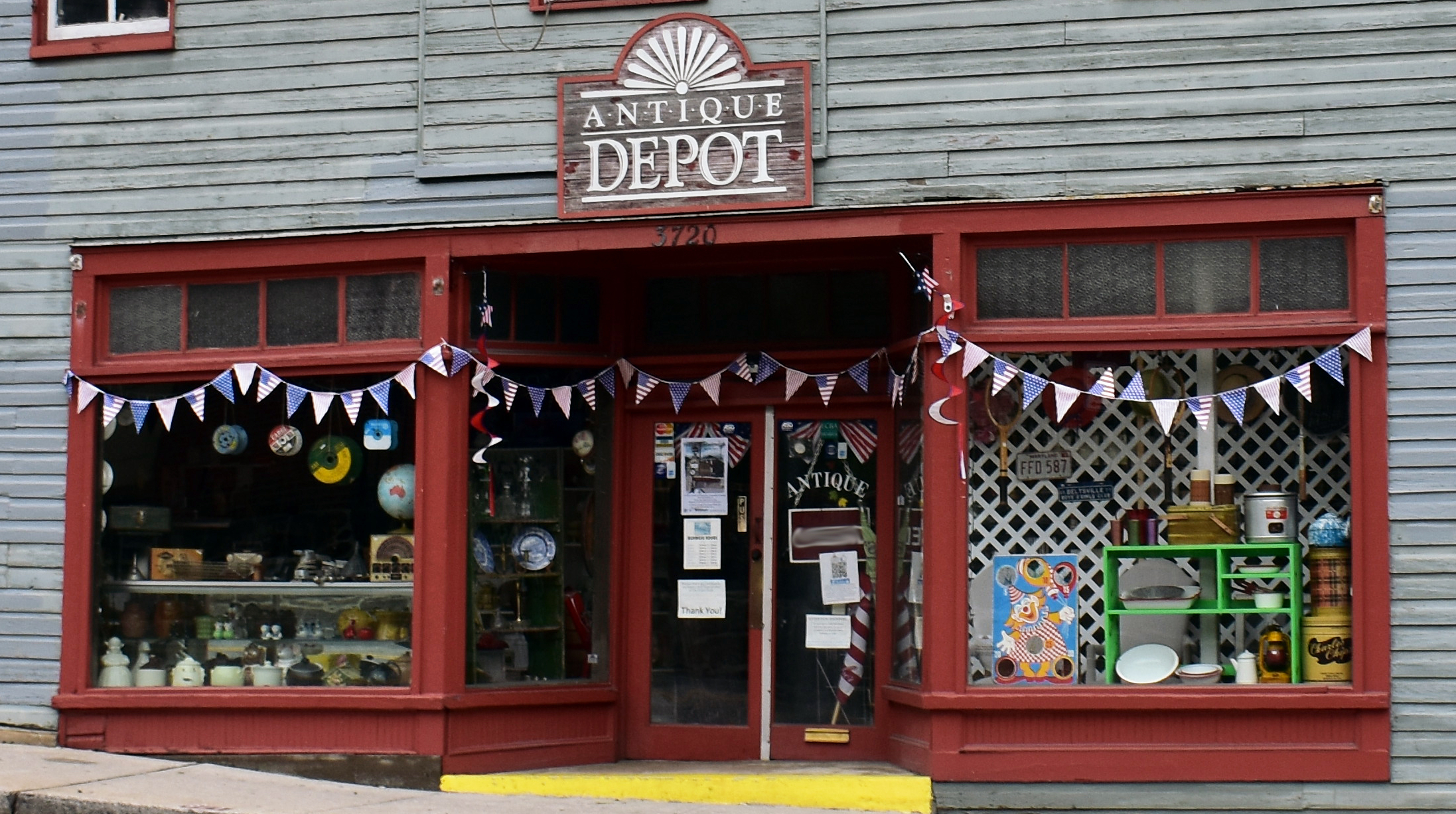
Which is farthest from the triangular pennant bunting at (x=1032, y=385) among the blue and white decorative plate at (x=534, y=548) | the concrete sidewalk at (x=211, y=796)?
the blue and white decorative plate at (x=534, y=548)

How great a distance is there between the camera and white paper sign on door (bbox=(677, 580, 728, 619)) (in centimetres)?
982

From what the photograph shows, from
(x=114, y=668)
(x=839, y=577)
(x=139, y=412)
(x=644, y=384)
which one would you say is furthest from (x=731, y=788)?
(x=139, y=412)

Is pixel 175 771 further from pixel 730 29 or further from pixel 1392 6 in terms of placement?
pixel 1392 6

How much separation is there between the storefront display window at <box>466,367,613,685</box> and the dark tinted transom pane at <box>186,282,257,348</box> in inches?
58.2

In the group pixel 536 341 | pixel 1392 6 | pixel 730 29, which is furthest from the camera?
pixel 536 341

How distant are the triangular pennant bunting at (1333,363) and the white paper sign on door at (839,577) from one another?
2.90 m

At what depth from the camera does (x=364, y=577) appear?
945cm

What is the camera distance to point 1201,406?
337 inches

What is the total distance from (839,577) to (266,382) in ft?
11.8

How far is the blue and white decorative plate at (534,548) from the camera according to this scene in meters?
9.66

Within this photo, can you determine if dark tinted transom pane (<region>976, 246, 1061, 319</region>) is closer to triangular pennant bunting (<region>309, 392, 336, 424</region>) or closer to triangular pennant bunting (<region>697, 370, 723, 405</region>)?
triangular pennant bunting (<region>697, 370, 723, 405</region>)

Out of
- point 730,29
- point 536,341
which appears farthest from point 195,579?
A: point 730,29

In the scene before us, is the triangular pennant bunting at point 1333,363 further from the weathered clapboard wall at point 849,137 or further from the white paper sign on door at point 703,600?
the white paper sign on door at point 703,600

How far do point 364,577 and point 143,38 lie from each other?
3516 millimetres
